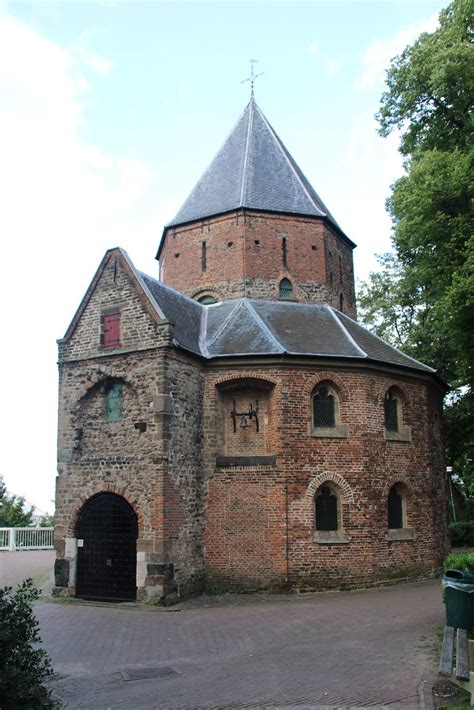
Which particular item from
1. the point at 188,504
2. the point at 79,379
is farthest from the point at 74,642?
the point at 79,379

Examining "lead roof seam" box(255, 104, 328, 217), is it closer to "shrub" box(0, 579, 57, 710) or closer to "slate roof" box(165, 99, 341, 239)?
"slate roof" box(165, 99, 341, 239)

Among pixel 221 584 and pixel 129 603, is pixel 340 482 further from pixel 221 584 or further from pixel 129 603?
pixel 129 603

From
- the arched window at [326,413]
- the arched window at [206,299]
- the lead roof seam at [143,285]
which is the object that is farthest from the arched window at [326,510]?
the arched window at [206,299]

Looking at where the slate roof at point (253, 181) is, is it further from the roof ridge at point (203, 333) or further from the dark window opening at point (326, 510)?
the dark window opening at point (326, 510)

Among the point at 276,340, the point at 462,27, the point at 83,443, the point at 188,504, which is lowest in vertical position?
the point at 188,504

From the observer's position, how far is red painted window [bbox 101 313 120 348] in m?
17.4

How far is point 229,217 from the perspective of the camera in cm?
2239

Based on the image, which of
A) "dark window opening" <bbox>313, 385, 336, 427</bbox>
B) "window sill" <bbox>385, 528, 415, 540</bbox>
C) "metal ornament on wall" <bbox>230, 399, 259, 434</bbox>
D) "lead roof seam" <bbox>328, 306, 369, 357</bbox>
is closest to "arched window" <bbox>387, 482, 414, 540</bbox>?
"window sill" <bbox>385, 528, 415, 540</bbox>

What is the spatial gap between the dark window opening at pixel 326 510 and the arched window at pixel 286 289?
7420 mm

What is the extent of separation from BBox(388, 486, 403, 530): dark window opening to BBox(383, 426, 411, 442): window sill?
1.47 m

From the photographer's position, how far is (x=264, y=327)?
19203mm

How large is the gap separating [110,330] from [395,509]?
32.4 ft

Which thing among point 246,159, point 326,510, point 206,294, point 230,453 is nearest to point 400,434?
point 326,510

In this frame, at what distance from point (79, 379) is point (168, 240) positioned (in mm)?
8007
